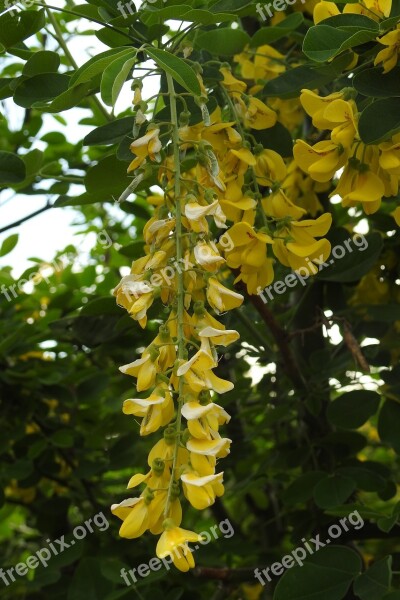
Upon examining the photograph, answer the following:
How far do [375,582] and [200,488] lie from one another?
0.44 meters

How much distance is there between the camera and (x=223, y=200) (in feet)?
3.02

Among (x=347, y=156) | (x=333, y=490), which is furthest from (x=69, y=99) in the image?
(x=333, y=490)

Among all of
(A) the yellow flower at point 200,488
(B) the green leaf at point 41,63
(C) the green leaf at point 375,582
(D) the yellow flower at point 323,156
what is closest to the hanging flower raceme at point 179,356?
(A) the yellow flower at point 200,488

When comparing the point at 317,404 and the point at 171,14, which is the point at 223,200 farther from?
the point at 317,404

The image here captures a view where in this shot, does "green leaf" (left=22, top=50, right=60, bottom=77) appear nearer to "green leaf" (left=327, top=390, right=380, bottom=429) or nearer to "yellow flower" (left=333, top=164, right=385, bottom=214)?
"yellow flower" (left=333, top=164, right=385, bottom=214)

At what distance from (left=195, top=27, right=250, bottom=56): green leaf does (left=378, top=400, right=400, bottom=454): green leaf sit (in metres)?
0.60

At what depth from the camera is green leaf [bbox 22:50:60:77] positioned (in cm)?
103

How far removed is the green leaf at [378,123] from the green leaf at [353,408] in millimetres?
505

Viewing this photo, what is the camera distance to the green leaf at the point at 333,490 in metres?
1.18

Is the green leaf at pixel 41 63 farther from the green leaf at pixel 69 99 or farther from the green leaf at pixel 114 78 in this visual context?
the green leaf at pixel 114 78

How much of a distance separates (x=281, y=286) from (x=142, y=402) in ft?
2.01

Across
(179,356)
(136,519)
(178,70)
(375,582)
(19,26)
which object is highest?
(19,26)

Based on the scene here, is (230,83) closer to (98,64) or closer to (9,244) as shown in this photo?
(98,64)

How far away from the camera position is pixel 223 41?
3.73 feet
